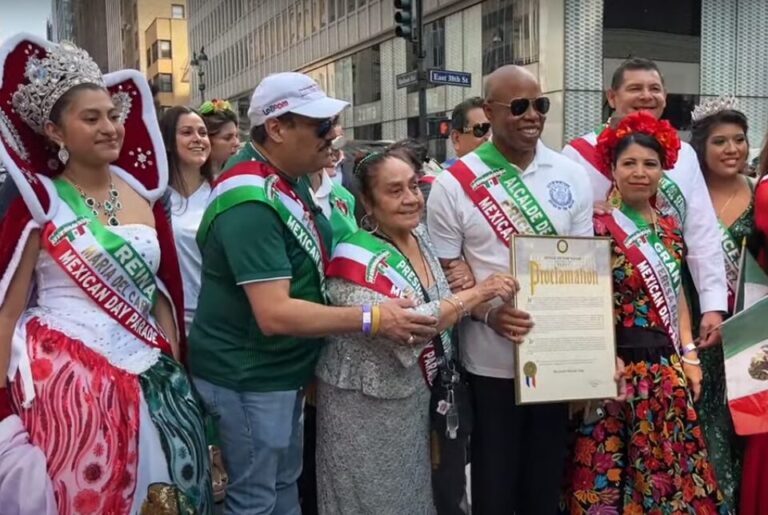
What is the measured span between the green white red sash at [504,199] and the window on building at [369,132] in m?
21.7

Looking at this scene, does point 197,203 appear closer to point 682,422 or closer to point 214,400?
point 214,400

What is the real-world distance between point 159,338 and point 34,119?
76 cm

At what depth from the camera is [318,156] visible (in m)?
2.30

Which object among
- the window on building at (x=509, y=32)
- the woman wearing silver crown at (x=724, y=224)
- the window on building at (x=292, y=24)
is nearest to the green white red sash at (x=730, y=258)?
the woman wearing silver crown at (x=724, y=224)

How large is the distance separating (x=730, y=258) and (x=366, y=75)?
921 inches

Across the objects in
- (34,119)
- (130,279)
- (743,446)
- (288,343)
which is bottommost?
(743,446)

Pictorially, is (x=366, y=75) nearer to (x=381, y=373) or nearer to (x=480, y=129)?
(x=480, y=129)

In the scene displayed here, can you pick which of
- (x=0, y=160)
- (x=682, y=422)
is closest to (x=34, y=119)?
(x=0, y=160)

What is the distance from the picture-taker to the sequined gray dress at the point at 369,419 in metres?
2.31

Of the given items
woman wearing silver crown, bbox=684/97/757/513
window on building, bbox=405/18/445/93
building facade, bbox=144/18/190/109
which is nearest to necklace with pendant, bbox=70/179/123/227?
woman wearing silver crown, bbox=684/97/757/513

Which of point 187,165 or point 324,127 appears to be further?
point 187,165

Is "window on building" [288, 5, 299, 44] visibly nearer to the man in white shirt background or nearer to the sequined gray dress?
the man in white shirt background

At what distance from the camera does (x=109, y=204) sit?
2.21 metres

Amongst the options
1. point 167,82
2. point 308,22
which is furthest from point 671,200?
point 167,82
